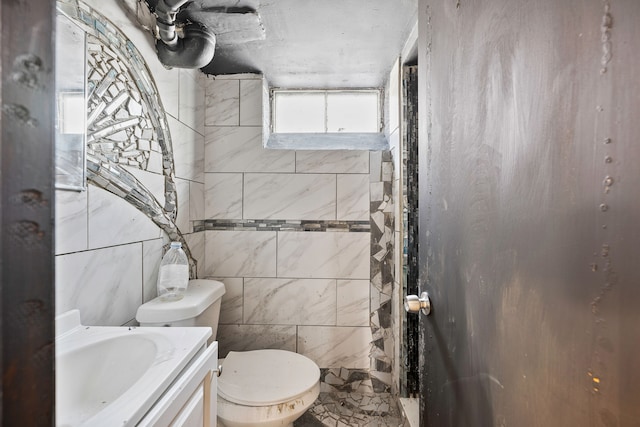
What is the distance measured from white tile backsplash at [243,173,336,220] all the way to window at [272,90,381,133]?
0.42 meters

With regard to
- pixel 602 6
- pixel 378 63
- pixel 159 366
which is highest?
pixel 378 63

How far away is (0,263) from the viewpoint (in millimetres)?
234

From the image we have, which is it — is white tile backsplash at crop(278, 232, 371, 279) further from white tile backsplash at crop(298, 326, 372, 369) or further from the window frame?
the window frame

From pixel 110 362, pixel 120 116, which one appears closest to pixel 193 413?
pixel 110 362

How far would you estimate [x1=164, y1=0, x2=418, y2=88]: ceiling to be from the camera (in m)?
1.37

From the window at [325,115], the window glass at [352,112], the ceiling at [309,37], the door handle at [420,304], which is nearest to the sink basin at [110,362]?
the door handle at [420,304]

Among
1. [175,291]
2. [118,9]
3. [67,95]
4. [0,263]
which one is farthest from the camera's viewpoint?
[175,291]

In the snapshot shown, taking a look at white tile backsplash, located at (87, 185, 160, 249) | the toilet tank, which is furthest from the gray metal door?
white tile backsplash, located at (87, 185, 160, 249)

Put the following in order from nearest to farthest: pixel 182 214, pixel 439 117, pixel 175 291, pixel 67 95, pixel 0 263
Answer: pixel 0 263 < pixel 439 117 < pixel 67 95 < pixel 175 291 < pixel 182 214

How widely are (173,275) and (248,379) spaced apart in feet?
1.96

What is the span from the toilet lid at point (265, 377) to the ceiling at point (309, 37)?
1669mm

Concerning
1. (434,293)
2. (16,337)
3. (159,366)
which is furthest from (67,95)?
(434,293)

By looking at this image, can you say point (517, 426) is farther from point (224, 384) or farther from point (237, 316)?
point (237, 316)

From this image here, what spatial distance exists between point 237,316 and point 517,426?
1.76 m
